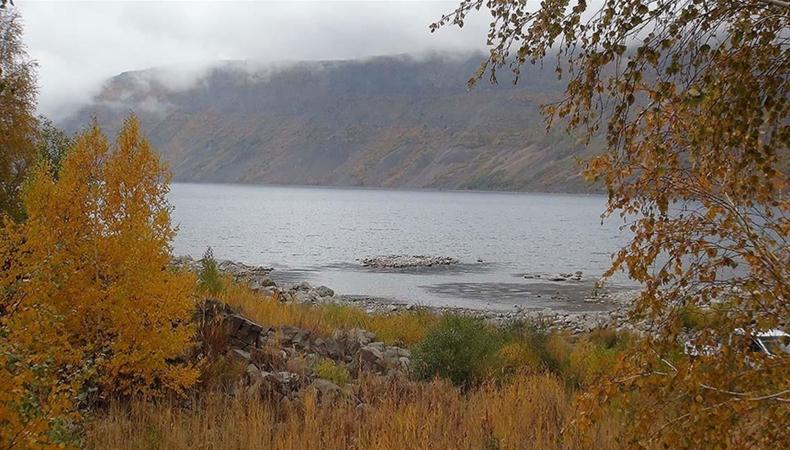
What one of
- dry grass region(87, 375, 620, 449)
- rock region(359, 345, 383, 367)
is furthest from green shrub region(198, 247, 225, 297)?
dry grass region(87, 375, 620, 449)

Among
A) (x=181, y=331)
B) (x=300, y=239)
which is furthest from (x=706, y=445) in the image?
(x=300, y=239)

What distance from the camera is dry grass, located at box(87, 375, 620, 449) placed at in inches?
246

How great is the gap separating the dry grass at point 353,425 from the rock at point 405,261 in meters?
42.9

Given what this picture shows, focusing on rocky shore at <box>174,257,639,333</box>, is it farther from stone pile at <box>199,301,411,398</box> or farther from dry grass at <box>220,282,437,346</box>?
stone pile at <box>199,301,411,398</box>

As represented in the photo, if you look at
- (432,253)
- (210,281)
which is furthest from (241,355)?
(432,253)

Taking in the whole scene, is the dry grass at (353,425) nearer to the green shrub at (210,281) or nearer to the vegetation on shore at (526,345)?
the vegetation on shore at (526,345)

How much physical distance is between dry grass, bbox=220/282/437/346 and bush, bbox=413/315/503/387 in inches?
157

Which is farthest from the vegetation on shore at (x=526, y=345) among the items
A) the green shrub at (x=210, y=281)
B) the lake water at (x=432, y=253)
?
the lake water at (x=432, y=253)

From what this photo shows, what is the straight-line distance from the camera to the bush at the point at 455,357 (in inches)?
432

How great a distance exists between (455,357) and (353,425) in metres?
4.25

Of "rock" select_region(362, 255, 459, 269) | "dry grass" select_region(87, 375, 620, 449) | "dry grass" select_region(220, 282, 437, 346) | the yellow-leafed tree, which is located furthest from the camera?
"rock" select_region(362, 255, 459, 269)

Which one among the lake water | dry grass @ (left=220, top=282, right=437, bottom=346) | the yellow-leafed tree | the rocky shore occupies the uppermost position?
the yellow-leafed tree

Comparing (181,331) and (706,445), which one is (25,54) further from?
(706,445)

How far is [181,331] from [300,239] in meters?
68.8
